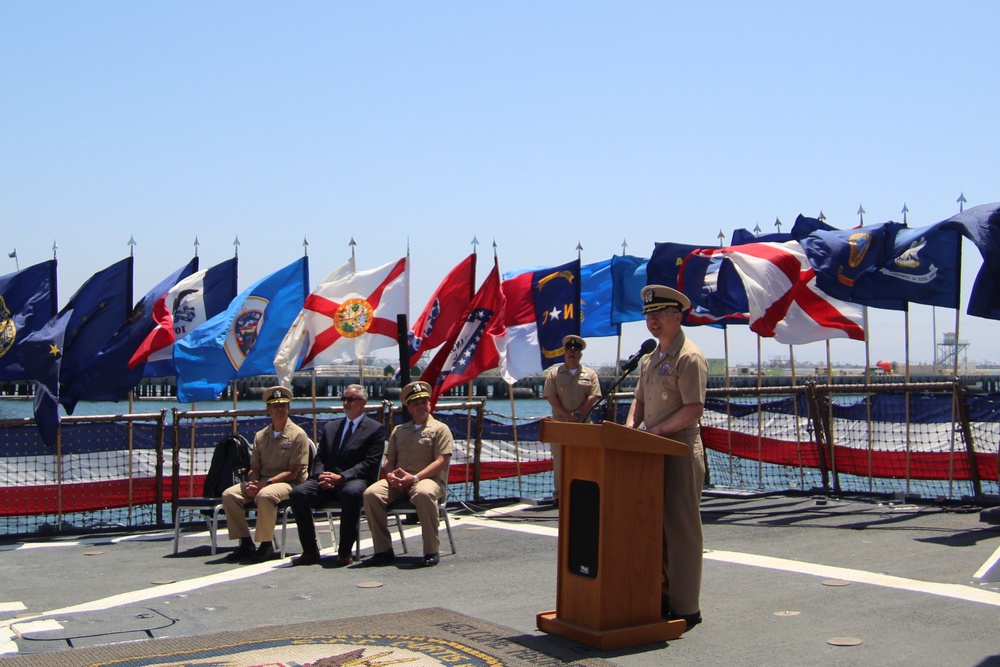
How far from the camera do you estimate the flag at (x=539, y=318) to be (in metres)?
13.5

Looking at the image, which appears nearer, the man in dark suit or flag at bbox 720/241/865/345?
the man in dark suit

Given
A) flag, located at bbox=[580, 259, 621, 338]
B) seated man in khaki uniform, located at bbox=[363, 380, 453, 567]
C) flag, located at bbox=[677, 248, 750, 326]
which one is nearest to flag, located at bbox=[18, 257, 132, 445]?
seated man in khaki uniform, located at bbox=[363, 380, 453, 567]

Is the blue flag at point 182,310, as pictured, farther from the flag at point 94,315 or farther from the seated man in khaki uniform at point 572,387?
the seated man in khaki uniform at point 572,387

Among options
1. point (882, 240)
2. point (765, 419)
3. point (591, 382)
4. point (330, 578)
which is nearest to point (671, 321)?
point (330, 578)

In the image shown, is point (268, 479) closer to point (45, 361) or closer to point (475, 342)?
point (45, 361)

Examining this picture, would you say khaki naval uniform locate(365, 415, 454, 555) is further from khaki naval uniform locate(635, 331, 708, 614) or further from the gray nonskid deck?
khaki naval uniform locate(635, 331, 708, 614)

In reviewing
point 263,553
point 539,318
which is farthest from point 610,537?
point 539,318

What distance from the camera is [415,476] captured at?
27.7ft

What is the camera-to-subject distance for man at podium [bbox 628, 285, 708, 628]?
215 inches

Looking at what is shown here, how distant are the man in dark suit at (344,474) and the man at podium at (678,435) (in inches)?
139

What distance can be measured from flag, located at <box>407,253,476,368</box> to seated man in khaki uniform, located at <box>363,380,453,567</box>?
4542mm

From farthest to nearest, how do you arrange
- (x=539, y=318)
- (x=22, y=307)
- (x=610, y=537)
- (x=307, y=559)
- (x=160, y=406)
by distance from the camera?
(x=160, y=406) → (x=539, y=318) → (x=22, y=307) → (x=307, y=559) → (x=610, y=537)

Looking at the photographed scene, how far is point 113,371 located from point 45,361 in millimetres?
1653

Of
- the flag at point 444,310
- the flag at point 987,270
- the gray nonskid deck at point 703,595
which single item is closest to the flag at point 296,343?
the flag at point 444,310
